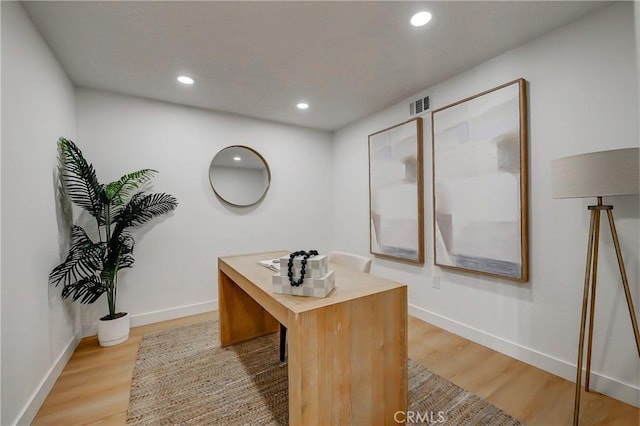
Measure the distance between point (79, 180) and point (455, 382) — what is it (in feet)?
10.9

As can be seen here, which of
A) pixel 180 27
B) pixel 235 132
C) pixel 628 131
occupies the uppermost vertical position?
pixel 180 27

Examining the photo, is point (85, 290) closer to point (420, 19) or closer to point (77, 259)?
point (77, 259)

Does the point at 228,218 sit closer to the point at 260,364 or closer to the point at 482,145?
the point at 260,364

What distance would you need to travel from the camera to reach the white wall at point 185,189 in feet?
8.75

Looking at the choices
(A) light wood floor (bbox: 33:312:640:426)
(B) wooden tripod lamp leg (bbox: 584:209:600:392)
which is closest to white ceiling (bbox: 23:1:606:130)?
(B) wooden tripod lamp leg (bbox: 584:209:600:392)

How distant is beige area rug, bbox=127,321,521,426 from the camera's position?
1.50 metres

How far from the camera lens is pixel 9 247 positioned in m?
1.39

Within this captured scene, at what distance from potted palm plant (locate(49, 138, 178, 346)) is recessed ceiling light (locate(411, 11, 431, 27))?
2592mm

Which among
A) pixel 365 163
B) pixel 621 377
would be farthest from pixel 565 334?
pixel 365 163

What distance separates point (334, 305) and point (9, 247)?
1704 mm

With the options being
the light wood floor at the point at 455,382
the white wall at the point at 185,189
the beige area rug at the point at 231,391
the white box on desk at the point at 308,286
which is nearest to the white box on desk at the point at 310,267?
the white box on desk at the point at 308,286

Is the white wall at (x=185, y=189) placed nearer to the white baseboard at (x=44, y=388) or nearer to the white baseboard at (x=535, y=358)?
the white baseboard at (x=44, y=388)

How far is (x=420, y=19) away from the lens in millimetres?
1699

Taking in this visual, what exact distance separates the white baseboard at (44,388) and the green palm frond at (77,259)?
536mm
